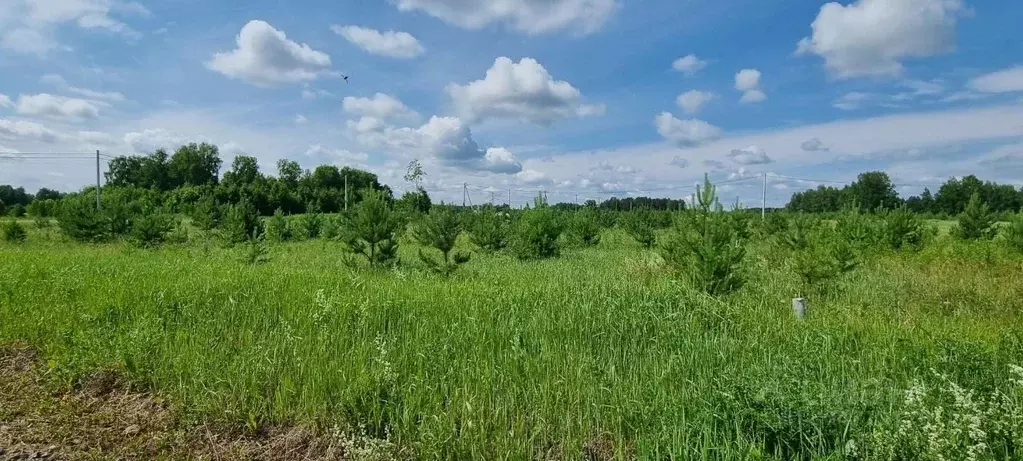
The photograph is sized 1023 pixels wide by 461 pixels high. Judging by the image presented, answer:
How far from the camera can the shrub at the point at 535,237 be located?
1537cm

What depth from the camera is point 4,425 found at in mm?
3504

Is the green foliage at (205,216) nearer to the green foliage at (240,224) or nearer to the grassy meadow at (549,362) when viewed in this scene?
the green foliage at (240,224)

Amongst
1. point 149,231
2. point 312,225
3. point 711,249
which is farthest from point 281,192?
point 711,249

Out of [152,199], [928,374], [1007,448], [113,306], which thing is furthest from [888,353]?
[152,199]

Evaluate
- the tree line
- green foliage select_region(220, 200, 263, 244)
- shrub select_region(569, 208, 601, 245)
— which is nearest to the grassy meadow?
green foliage select_region(220, 200, 263, 244)

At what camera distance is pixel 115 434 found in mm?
3445

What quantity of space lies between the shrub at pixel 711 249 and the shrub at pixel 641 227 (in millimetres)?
13375

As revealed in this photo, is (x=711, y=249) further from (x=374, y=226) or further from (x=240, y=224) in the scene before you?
(x=240, y=224)

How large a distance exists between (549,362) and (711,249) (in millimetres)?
4381

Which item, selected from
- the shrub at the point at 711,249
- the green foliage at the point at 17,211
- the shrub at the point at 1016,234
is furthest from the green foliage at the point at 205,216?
the green foliage at the point at 17,211

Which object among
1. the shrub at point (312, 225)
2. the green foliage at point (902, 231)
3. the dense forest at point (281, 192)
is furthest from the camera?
the dense forest at point (281, 192)

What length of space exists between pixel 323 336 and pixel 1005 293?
10.6 meters

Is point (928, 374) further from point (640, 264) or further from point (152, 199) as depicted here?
point (152, 199)

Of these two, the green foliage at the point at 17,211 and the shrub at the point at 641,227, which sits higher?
the green foliage at the point at 17,211
